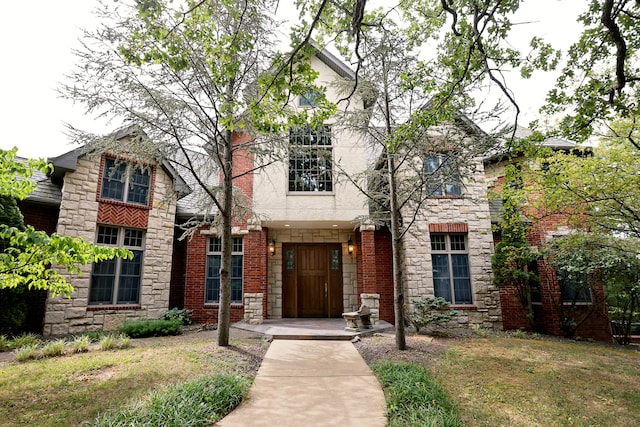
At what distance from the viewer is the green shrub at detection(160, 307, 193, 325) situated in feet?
30.6

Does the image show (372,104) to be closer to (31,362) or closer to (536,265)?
(536,265)

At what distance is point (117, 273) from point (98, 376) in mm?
5402

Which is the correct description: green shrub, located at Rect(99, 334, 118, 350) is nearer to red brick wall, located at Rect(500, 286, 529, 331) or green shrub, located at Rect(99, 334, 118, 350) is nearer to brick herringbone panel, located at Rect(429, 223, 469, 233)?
brick herringbone panel, located at Rect(429, 223, 469, 233)

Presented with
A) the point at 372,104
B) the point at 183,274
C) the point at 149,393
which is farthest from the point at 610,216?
the point at 183,274

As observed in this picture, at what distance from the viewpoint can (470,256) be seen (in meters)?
9.83

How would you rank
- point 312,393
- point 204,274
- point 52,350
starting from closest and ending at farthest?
point 312,393 → point 52,350 → point 204,274

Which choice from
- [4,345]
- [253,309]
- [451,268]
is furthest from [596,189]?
[4,345]

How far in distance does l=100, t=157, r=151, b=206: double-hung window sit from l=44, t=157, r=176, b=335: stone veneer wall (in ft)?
0.80

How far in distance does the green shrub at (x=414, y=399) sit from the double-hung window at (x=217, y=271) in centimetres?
642

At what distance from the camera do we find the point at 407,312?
944 cm

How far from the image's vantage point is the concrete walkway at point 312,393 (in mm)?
3449

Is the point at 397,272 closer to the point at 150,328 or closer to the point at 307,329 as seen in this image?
the point at 307,329

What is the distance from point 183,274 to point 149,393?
7.38m

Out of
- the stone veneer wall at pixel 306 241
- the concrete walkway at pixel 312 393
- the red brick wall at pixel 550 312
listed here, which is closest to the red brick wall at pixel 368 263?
the stone veneer wall at pixel 306 241
